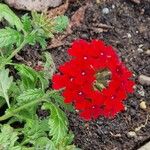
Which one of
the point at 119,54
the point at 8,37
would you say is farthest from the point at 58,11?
the point at 8,37

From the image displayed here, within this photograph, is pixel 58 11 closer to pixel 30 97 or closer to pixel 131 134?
pixel 131 134

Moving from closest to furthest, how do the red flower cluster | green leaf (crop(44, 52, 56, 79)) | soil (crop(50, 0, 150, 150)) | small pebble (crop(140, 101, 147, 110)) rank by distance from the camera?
the red flower cluster
green leaf (crop(44, 52, 56, 79))
soil (crop(50, 0, 150, 150))
small pebble (crop(140, 101, 147, 110))

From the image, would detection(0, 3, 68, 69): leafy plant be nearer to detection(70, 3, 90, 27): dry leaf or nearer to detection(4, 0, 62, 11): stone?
detection(4, 0, 62, 11): stone

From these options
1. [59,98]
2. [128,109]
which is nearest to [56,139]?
[59,98]

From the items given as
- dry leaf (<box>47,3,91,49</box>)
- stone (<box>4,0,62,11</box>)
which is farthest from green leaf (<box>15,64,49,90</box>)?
stone (<box>4,0,62,11</box>)

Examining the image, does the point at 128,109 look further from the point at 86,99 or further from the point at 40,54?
the point at 86,99

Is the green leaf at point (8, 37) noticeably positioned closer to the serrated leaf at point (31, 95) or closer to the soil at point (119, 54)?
the serrated leaf at point (31, 95)
